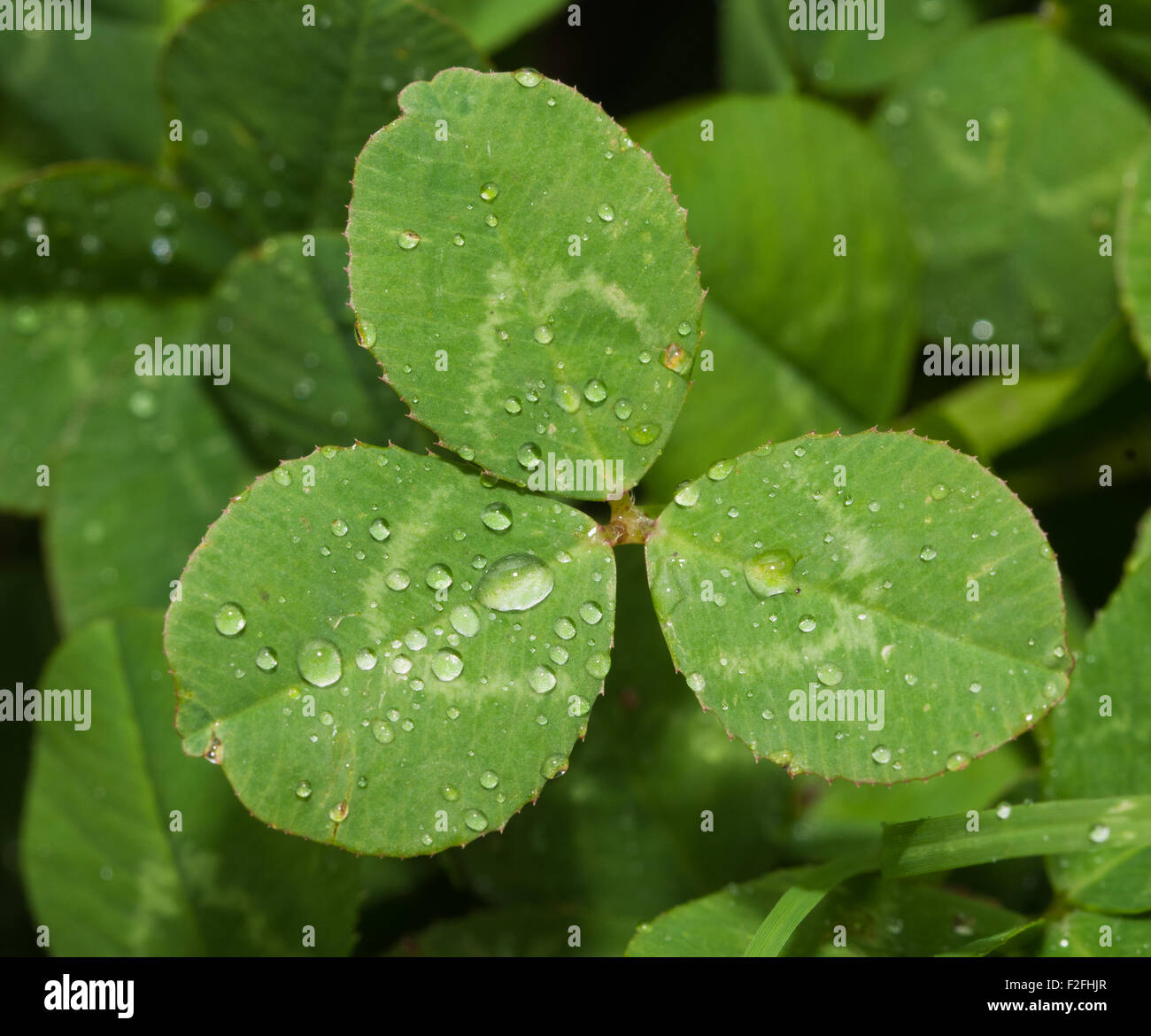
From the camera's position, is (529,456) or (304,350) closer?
(529,456)

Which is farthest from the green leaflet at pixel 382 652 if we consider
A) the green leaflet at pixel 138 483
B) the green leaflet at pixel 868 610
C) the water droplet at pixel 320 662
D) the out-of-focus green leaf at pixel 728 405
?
the green leaflet at pixel 138 483

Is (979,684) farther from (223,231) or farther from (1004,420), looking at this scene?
(223,231)

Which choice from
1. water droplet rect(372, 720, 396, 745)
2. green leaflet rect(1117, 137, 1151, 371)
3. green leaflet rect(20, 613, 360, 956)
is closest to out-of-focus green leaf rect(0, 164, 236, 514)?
green leaflet rect(20, 613, 360, 956)

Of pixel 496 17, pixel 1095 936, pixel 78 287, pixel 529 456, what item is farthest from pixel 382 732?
pixel 496 17

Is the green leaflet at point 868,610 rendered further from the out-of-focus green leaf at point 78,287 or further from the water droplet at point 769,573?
the out-of-focus green leaf at point 78,287

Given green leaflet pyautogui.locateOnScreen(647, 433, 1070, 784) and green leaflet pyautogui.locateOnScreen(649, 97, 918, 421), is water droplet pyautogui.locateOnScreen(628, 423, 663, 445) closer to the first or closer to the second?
green leaflet pyautogui.locateOnScreen(647, 433, 1070, 784)

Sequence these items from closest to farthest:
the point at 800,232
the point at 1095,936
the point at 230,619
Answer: the point at 230,619
the point at 1095,936
the point at 800,232

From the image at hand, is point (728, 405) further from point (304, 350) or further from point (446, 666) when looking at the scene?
point (446, 666)

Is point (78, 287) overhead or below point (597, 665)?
overhead
